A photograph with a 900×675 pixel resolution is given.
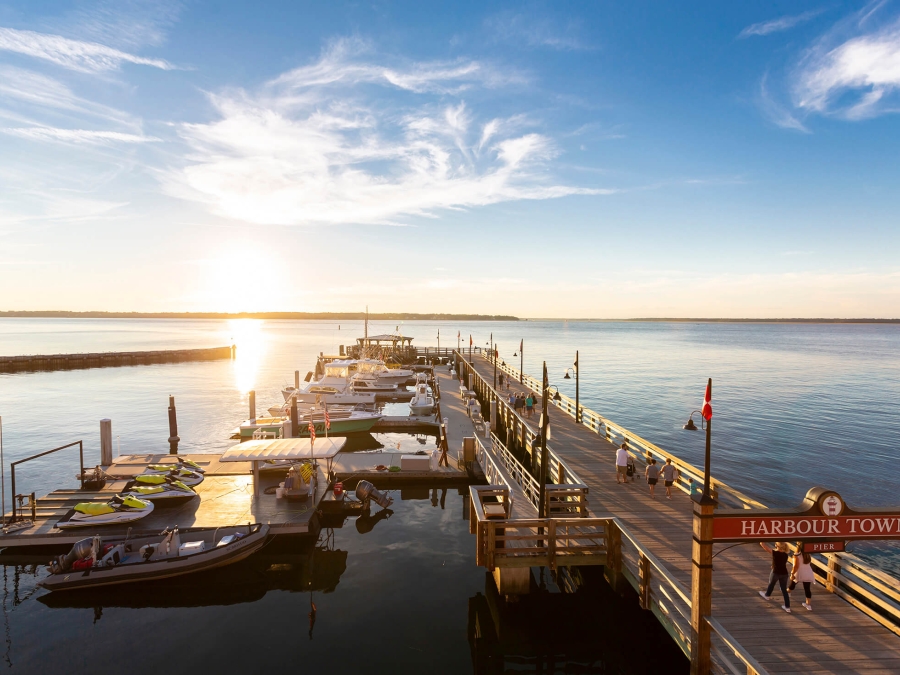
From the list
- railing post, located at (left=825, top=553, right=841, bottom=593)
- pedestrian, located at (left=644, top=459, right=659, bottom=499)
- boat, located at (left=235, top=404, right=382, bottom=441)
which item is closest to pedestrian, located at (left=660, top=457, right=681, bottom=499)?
pedestrian, located at (left=644, top=459, right=659, bottom=499)

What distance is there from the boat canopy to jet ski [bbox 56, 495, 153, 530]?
3.28 metres

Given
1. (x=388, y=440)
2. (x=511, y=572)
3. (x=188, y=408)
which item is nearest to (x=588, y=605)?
(x=511, y=572)

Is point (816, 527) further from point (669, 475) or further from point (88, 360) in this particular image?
point (88, 360)

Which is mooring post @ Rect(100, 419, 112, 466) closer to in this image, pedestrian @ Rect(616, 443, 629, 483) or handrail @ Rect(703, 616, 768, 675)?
pedestrian @ Rect(616, 443, 629, 483)

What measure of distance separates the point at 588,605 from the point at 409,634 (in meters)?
5.25

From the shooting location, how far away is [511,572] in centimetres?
1389

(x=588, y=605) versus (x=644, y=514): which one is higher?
(x=644, y=514)

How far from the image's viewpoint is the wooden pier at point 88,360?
267ft

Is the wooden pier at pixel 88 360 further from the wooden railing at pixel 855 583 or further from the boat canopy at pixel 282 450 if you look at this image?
the wooden railing at pixel 855 583

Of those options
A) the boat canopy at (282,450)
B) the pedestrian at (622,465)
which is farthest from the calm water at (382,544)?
the pedestrian at (622,465)

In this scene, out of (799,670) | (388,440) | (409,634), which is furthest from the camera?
(388,440)

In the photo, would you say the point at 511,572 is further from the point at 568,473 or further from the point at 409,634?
the point at 568,473

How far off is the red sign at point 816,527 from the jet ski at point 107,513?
63.0 feet

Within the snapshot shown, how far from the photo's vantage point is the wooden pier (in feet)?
267
